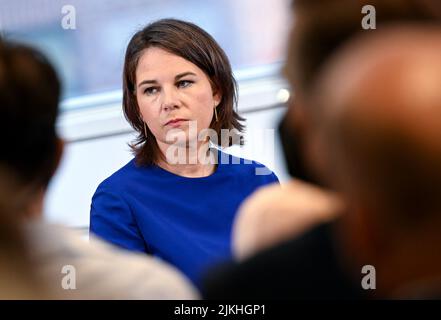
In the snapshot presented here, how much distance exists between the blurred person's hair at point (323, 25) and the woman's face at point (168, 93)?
2.48 ft

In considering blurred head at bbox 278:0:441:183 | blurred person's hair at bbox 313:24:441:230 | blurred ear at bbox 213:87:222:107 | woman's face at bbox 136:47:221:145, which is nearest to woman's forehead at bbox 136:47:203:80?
woman's face at bbox 136:47:221:145

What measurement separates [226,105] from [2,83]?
98 cm

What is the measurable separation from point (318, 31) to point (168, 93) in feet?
2.78

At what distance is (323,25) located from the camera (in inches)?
36.6

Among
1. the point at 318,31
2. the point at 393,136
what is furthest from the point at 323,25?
the point at 393,136

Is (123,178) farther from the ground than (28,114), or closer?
farther from the ground

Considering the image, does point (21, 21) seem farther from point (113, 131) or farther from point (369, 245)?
point (369, 245)

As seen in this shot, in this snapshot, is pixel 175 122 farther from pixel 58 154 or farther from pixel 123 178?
pixel 58 154

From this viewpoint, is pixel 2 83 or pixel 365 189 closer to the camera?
pixel 365 189

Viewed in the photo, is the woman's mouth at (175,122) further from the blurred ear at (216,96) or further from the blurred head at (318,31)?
the blurred head at (318,31)

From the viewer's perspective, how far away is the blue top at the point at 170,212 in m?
1.56

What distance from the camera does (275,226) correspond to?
3.47 feet

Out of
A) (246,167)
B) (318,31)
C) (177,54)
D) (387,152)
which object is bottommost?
(387,152)
